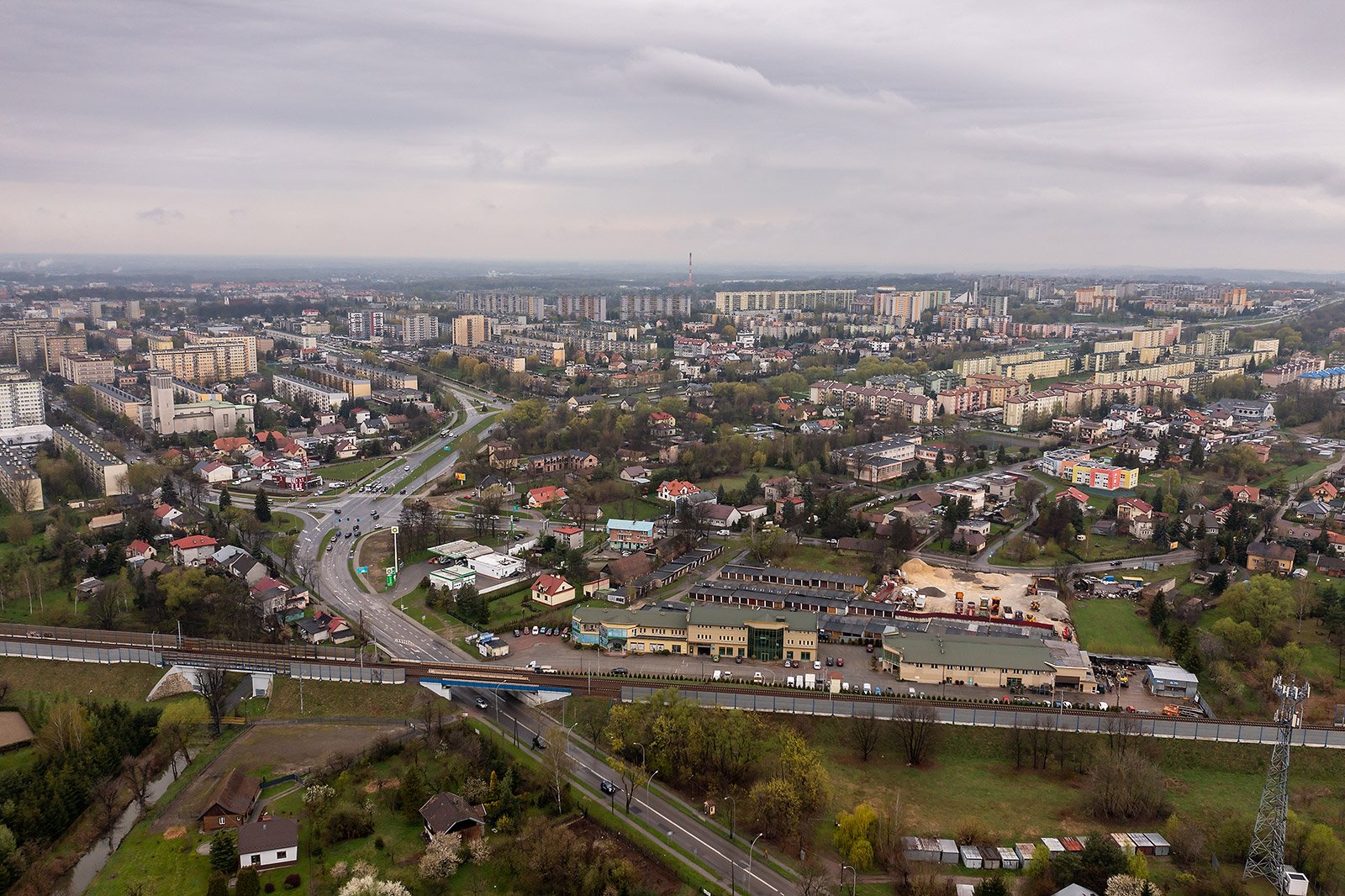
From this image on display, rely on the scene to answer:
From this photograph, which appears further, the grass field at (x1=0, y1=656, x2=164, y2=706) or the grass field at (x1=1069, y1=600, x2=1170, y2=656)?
the grass field at (x1=1069, y1=600, x2=1170, y2=656)

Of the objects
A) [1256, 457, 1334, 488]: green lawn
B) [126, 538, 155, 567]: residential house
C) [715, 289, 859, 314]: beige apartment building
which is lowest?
[126, 538, 155, 567]: residential house

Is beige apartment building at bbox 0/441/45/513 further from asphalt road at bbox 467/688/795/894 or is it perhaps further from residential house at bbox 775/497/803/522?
residential house at bbox 775/497/803/522

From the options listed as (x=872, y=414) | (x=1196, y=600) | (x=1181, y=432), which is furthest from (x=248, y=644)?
(x=1181, y=432)

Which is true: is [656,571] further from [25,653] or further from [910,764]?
[25,653]

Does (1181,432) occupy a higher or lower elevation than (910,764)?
higher

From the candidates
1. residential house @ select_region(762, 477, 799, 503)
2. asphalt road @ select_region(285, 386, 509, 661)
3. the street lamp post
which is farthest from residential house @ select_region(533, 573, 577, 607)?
the street lamp post

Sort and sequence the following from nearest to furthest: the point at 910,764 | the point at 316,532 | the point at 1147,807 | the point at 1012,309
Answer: the point at 1147,807 → the point at 910,764 → the point at 316,532 → the point at 1012,309
